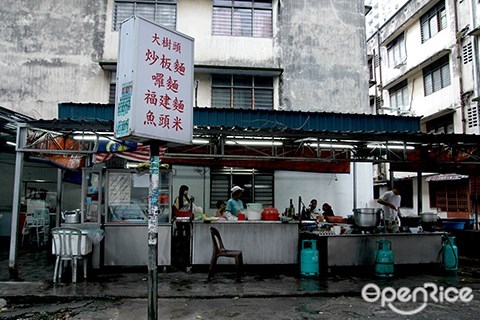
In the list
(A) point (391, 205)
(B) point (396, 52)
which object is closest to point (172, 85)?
(A) point (391, 205)

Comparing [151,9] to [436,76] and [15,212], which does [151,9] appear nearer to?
[15,212]

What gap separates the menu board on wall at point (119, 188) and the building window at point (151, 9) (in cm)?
747

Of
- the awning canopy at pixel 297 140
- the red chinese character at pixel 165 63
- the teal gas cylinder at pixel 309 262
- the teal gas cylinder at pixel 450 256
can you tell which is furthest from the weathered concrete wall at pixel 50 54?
the teal gas cylinder at pixel 450 256

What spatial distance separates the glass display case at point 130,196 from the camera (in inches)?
367

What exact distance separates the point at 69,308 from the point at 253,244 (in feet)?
14.4

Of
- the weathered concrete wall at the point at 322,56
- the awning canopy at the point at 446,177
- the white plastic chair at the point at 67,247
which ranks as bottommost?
the white plastic chair at the point at 67,247

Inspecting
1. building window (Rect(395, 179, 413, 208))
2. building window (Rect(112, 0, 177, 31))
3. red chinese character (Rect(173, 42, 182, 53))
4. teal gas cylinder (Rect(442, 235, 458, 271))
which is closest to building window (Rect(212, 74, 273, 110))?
building window (Rect(112, 0, 177, 31))

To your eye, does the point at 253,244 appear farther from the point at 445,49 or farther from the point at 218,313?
the point at 445,49

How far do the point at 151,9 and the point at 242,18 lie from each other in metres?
3.45

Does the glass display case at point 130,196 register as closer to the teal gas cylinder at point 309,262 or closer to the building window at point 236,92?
the teal gas cylinder at point 309,262

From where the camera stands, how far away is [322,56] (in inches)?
593

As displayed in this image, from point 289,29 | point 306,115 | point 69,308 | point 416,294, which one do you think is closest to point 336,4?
point 289,29

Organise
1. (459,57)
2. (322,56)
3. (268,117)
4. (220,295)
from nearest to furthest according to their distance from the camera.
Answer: (220,295) → (268,117) → (322,56) → (459,57)

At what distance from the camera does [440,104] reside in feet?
67.6
